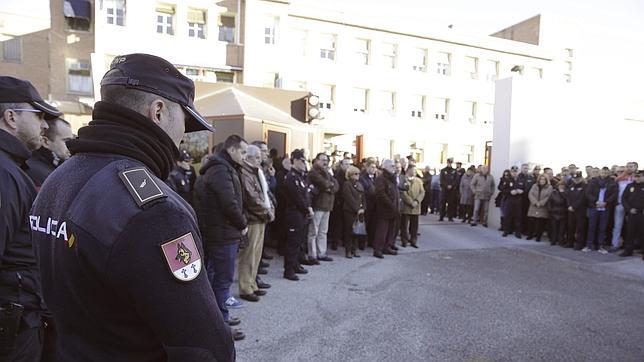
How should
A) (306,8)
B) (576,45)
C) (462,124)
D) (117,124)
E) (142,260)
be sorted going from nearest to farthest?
(142,260)
(117,124)
(306,8)
(462,124)
(576,45)

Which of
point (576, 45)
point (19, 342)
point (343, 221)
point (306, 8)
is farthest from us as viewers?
point (576, 45)

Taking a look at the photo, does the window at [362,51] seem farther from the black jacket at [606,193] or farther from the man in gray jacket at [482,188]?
the black jacket at [606,193]

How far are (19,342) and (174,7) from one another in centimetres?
2207

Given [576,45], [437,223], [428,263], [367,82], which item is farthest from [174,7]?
[576,45]

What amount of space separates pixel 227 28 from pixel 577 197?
18529 millimetres

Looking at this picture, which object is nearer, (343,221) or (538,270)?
(538,270)

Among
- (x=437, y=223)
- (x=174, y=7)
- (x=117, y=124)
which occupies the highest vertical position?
(x=174, y=7)

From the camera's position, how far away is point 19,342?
2049 mm

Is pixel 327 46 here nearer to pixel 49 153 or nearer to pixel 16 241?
pixel 49 153

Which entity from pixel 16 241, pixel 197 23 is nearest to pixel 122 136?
pixel 16 241

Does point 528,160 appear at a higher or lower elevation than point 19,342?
higher

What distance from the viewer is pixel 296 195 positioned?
6.67m

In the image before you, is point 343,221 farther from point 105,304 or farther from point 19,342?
point 105,304

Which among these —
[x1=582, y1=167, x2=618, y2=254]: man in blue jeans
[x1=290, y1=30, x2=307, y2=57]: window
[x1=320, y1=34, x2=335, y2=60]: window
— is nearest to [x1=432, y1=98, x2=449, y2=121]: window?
[x1=320, y1=34, x2=335, y2=60]: window
